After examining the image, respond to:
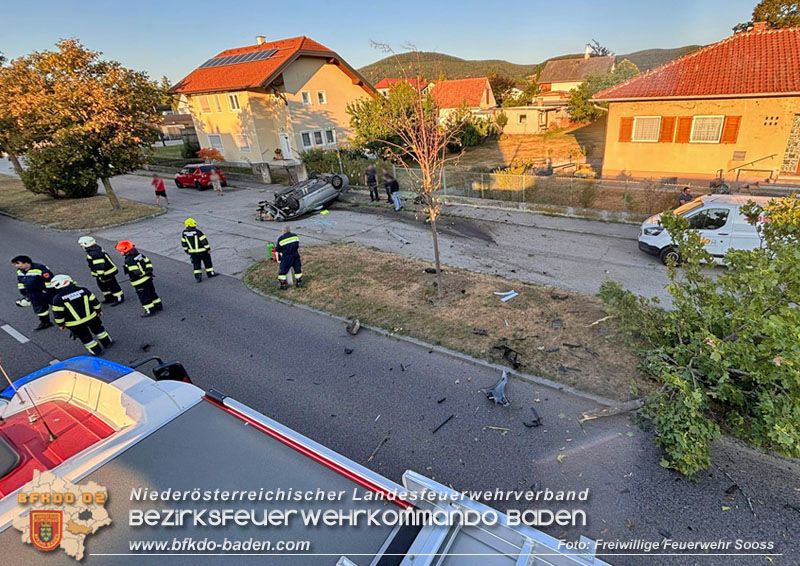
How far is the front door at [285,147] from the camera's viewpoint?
27250 mm

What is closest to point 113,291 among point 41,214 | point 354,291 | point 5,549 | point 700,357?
point 354,291

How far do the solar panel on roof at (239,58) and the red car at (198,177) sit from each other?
965 centimetres

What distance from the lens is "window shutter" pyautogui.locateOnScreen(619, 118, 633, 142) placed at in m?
17.9

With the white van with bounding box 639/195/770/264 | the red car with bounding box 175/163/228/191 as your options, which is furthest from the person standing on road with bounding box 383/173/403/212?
the red car with bounding box 175/163/228/191

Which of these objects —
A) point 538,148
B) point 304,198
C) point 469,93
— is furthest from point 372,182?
point 469,93

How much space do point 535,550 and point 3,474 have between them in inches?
135

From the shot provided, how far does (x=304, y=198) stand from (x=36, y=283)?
9410mm

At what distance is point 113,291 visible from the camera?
9.20 metres

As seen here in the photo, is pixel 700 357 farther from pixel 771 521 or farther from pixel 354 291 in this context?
pixel 354 291

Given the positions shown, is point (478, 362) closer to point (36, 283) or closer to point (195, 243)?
point (195, 243)

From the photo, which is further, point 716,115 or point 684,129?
point 684,129

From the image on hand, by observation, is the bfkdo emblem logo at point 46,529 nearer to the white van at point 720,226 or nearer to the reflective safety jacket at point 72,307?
the reflective safety jacket at point 72,307

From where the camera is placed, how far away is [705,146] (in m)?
16.6

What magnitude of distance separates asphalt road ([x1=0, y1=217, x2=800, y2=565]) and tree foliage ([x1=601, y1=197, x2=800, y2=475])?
1.34 feet
